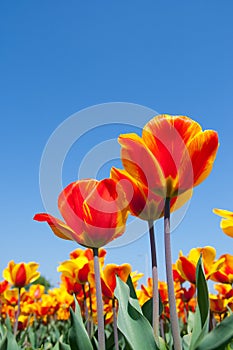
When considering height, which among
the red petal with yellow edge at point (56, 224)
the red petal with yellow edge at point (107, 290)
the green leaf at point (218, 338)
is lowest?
the green leaf at point (218, 338)

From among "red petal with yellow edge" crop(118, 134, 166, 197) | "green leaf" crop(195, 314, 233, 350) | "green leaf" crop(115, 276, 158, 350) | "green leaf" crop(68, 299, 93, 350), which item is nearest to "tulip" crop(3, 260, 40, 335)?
"green leaf" crop(68, 299, 93, 350)

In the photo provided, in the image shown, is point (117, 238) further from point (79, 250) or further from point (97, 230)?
point (79, 250)

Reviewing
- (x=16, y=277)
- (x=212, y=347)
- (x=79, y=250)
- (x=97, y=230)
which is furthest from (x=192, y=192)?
(x=16, y=277)

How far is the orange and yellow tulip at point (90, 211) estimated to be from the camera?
4.11 ft

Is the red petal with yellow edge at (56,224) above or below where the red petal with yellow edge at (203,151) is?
below

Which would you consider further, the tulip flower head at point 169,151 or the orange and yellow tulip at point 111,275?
the orange and yellow tulip at point 111,275

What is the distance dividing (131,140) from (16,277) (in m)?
2.86

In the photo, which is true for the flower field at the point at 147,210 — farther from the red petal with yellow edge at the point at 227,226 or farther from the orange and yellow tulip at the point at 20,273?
the orange and yellow tulip at the point at 20,273

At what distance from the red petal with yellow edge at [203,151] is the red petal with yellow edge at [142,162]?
93 mm

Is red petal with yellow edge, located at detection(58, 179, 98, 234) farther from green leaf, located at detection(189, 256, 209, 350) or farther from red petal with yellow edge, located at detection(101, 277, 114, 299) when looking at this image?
red petal with yellow edge, located at detection(101, 277, 114, 299)

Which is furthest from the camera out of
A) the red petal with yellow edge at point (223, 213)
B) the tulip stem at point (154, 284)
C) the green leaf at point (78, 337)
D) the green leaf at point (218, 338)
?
the red petal with yellow edge at point (223, 213)

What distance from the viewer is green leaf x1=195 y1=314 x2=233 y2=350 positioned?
0.97 meters

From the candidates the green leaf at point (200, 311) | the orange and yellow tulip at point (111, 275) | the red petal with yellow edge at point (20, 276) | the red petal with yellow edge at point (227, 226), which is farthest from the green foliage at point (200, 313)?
the red petal with yellow edge at point (20, 276)

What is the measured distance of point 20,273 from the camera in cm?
369
